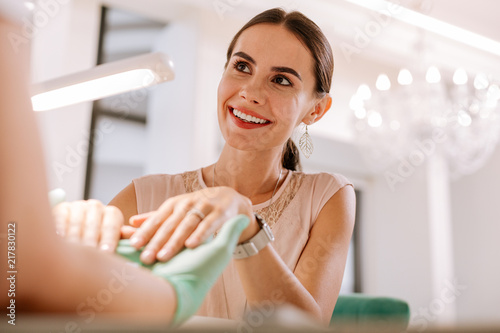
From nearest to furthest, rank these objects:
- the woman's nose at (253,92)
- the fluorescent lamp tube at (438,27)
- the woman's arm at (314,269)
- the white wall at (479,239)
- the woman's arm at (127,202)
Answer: the woman's arm at (314,269), the woman's nose at (253,92), the woman's arm at (127,202), the fluorescent lamp tube at (438,27), the white wall at (479,239)

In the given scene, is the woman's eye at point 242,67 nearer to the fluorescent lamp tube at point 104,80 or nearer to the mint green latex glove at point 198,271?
the fluorescent lamp tube at point 104,80

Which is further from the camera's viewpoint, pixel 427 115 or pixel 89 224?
pixel 427 115

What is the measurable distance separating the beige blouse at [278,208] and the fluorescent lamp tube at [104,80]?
580 millimetres

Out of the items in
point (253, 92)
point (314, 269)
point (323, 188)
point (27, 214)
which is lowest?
point (314, 269)

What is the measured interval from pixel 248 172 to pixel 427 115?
2023mm

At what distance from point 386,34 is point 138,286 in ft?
14.5

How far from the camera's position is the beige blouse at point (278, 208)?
130cm

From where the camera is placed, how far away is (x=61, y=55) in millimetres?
3100

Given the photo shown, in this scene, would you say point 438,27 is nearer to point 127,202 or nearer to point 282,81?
point 282,81

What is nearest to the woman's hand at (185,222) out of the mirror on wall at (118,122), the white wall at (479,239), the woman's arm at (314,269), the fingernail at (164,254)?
the fingernail at (164,254)

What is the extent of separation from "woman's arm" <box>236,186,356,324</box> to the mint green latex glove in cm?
40

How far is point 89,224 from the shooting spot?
685mm

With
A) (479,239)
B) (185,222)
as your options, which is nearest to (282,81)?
(185,222)

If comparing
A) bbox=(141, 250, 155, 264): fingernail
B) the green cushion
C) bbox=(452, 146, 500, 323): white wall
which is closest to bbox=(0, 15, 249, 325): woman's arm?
bbox=(141, 250, 155, 264): fingernail
